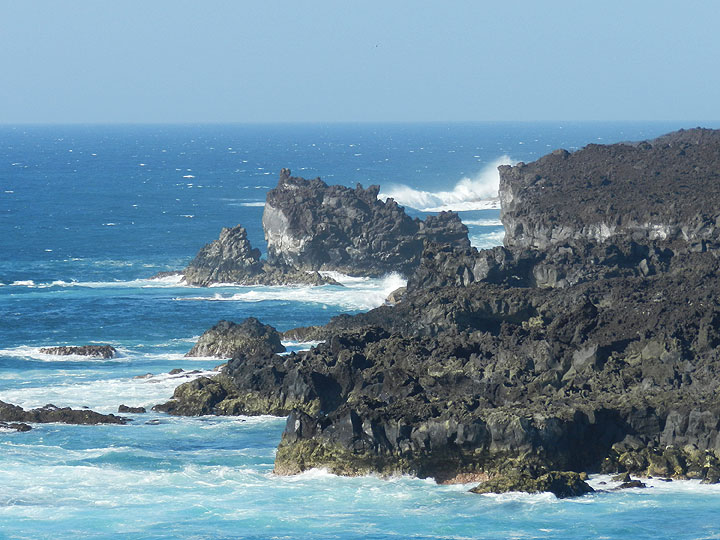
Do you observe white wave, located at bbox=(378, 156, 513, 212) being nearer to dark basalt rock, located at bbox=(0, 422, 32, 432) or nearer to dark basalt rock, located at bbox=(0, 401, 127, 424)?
dark basalt rock, located at bbox=(0, 401, 127, 424)

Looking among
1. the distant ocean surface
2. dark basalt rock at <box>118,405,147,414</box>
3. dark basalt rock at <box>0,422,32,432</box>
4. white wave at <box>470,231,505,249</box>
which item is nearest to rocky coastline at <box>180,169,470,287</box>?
the distant ocean surface

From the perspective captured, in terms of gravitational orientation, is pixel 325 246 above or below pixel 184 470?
above

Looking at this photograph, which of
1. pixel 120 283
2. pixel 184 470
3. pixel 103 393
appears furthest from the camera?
pixel 120 283

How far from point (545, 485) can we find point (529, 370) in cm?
1130

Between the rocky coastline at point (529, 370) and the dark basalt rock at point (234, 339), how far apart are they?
457cm

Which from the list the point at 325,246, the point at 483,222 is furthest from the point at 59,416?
the point at 483,222

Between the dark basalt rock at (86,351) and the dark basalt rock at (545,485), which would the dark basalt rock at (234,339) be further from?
the dark basalt rock at (545,485)

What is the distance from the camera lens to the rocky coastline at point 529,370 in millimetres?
47781

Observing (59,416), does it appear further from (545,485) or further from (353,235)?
(353,235)

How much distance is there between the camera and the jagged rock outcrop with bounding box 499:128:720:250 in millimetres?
86812

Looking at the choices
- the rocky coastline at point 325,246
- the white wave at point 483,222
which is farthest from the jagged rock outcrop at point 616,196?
the white wave at point 483,222

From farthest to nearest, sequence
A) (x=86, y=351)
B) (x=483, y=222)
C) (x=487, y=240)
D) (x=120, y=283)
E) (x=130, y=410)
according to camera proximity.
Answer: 1. (x=483, y=222)
2. (x=487, y=240)
3. (x=120, y=283)
4. (x=86, y=351)
5. (x=130, y=410)

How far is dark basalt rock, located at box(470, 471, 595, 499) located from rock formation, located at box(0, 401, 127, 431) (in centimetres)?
1915

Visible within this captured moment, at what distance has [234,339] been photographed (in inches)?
2847
